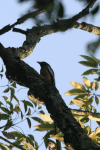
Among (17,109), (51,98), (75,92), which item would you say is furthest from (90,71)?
(17,109)

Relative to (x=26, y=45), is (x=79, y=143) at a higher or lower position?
lower

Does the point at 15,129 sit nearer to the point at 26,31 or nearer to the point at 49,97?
the point at 49,97

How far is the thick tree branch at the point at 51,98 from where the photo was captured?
1.30 metres

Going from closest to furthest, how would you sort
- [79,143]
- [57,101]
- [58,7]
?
[58,7] < [79,143] < [57,101]

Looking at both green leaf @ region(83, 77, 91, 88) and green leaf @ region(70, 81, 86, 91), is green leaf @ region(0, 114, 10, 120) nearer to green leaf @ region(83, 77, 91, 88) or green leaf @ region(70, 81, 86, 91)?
green leaf @ region(70, 81, 86, 91)

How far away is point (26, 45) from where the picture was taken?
2350 mm

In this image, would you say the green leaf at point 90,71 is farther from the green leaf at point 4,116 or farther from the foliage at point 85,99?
the green leaf at point 4,116

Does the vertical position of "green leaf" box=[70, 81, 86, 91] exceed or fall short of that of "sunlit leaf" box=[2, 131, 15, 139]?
it exceeds it

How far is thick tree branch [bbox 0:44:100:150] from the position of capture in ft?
4.25

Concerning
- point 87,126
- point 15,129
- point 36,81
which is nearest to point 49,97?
point 36,81

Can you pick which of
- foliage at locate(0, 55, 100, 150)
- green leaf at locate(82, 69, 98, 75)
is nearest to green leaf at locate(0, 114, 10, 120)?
foliage at locate(0, 55, 100, 150)

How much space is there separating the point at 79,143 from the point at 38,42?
1.68 m

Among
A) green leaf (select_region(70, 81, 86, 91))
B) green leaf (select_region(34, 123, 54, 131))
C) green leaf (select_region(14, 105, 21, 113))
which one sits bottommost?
green leaf (select_region(34, 123, 54, 131))

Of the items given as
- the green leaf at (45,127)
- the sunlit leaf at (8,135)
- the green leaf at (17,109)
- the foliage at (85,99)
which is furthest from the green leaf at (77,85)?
the sunlit leaf at (8,135)
